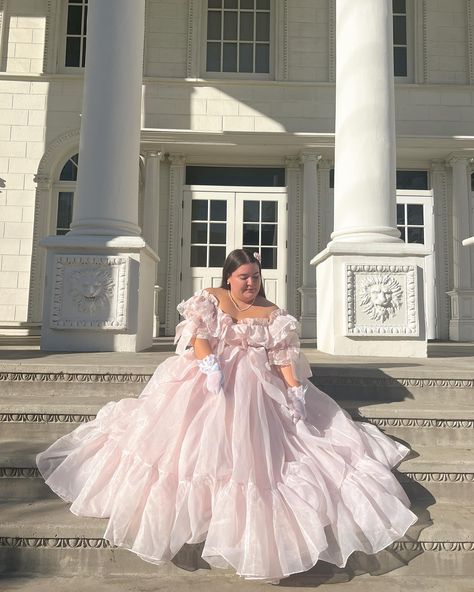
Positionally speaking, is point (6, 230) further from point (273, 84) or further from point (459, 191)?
point (459, 191)

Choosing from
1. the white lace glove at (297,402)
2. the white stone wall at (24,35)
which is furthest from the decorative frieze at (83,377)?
the white stone wall at (24,35)

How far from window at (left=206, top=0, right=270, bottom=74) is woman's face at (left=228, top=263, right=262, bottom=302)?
8.74 metres

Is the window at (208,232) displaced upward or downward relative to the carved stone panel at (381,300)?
upward

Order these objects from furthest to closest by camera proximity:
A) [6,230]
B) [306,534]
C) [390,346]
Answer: [6,230]
[390,346]
[306,534]

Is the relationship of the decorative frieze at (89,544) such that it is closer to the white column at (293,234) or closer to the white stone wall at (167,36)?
the white column at (293,234)

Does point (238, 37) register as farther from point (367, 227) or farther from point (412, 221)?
point (367, 227)

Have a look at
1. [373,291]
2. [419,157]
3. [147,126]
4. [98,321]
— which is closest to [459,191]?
[419,157]

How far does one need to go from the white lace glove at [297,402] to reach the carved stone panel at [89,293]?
10.4 ft

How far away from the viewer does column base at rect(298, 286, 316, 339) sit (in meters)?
9.41

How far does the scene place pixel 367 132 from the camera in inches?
224

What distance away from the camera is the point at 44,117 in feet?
32.9

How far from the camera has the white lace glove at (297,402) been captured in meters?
2.57

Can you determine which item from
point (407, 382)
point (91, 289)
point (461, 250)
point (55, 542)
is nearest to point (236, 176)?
point (461, 250)

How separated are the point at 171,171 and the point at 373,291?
19.3 ft
